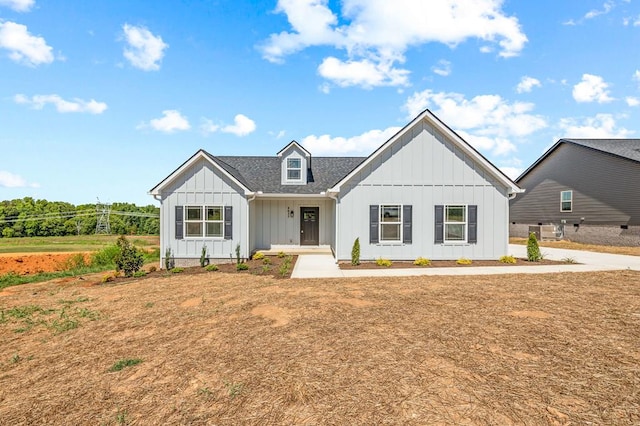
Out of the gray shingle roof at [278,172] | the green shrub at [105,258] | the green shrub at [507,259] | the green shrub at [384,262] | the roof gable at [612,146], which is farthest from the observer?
the roof gable at [612,146]

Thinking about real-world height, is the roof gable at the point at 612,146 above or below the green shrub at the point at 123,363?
above

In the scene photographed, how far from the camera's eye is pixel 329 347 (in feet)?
16.6

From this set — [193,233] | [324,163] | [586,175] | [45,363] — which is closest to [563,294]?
[45,363]

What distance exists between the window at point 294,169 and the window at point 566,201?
2184cm

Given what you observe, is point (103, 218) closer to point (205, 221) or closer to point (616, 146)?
→ point (205, 221)

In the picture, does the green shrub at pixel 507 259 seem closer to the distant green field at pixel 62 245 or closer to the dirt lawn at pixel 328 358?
the dirt lawn at pixel 328 358

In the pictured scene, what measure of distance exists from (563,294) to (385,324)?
18.5 ft

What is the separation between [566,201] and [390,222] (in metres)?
19.9

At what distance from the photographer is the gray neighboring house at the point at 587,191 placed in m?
20.0

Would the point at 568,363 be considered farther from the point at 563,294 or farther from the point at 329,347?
the point at 563,294

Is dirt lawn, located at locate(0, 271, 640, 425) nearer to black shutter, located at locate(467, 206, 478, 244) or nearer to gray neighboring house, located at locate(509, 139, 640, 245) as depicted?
black shutter, located at locate(467, 206, 478, 244)

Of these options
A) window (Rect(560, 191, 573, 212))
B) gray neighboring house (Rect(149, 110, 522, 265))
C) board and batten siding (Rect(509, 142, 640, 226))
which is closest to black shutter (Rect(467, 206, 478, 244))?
gray neighboring house (Rect(149, 110, 522, 265))

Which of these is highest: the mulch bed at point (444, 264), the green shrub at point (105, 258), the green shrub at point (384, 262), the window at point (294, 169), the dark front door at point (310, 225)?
the window at point (294, 169)

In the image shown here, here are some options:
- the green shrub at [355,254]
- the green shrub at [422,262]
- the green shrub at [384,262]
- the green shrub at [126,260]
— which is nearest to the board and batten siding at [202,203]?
the green shrub at [126,260]
